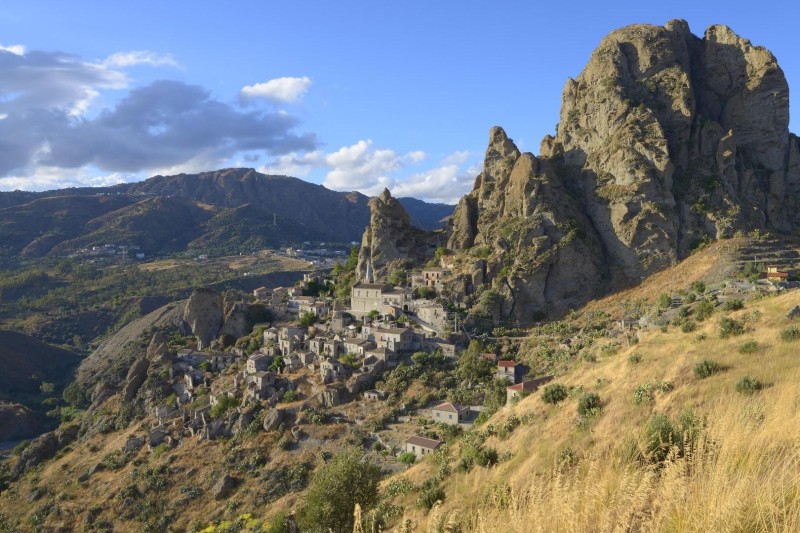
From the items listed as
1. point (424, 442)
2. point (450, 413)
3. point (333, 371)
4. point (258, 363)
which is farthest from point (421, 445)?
point (258, 363)

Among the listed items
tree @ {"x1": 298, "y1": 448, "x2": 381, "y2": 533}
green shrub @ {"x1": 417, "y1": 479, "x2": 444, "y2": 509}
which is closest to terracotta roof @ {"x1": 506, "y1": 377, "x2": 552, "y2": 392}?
tree @ {"x1": 298, "y1": 448, "x2": 381, "y2": 533}

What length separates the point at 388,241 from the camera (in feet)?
210

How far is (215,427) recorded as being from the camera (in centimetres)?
4494

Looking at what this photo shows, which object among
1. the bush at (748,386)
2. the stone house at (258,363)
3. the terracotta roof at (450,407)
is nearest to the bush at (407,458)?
the terracotta roof at (450,407)

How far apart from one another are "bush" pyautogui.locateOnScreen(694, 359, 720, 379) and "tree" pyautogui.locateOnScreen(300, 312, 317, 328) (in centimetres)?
4699

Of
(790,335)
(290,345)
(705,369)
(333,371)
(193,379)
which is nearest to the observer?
(705,369)

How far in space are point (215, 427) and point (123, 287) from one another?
99592 millimetres

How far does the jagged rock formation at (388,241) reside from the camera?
63.5m

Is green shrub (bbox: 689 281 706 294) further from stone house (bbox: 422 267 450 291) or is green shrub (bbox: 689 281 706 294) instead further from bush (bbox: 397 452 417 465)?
bush (bbox: 397 452 417 465)

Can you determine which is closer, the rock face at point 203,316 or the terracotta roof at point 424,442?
the terracotta roof at point 424,442

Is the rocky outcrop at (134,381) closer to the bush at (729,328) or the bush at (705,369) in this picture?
the bush at (729,328)

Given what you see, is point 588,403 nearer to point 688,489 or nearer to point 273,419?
point 688,489

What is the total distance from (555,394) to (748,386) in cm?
992

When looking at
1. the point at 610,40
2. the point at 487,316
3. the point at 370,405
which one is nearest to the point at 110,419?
the point at 370,405
